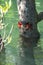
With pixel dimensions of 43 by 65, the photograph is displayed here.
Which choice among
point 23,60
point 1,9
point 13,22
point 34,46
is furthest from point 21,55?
point 1,9

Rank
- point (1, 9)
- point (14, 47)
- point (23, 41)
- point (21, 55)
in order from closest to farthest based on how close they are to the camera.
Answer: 1. point (1, 9)
2. point (21, 55)
3. point (14, 47)
4. point (23, 41)

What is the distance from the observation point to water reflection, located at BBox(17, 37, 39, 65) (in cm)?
615

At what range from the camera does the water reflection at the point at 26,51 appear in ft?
20.2

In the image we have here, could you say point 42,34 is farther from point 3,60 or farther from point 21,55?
point 3,60

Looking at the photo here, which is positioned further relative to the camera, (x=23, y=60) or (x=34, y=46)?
(x=34, y=46)

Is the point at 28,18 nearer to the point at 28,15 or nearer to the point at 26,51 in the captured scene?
the point at 28,15

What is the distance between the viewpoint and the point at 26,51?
7.05m

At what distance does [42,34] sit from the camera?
8.79m

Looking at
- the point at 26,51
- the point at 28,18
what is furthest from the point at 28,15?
the point at 26,51

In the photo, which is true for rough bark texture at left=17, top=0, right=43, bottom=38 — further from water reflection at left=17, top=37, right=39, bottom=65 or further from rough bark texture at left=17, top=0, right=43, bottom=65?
water reflection at left=17, top=37, right=39, bottom=65

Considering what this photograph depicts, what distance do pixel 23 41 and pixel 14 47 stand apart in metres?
0.79

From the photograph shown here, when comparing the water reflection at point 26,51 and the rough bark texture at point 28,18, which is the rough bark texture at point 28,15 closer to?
the rough bark texture at point 28,18

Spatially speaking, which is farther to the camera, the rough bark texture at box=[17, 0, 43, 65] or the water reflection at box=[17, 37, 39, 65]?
the rough bark texture at box=[17, 0, 43, 65]

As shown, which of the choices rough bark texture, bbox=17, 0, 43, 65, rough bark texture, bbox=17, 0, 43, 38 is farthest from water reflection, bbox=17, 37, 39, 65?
rough bark texture, bbox=17, 0, 43, 38
